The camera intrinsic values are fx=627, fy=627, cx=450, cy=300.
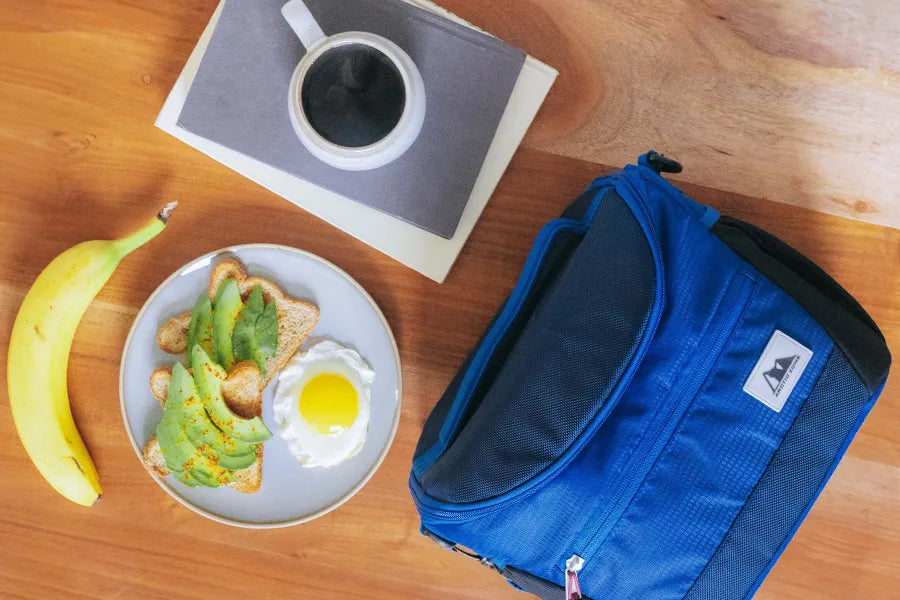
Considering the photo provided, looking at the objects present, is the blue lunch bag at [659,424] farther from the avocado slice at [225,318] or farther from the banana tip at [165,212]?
the banana tip at [165,212]

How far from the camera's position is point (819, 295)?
0.61 meters

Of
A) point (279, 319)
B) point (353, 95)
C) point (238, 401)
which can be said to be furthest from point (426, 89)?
point (238, 401)

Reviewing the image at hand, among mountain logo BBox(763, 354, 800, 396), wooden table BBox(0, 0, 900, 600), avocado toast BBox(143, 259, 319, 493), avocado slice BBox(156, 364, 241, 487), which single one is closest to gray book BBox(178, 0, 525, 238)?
wooden table BBox(0, 0, 900, 600)

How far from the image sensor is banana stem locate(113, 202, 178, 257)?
0.69 m

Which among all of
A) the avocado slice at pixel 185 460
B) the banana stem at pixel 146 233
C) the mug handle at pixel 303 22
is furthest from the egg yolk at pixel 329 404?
the mug handle at pixel 303 22

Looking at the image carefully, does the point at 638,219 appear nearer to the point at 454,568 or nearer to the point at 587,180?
the point at 587,180

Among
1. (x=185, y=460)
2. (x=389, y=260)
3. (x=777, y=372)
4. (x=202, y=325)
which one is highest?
(x=777, y=372)

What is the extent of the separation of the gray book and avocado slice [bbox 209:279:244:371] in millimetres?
151

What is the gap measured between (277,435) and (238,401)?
60mm

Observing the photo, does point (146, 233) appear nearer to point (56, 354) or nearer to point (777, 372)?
point (56, 354)

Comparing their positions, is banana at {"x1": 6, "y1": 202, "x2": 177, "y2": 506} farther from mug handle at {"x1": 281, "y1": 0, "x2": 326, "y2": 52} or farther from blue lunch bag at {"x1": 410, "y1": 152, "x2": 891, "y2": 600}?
blue lunch bag at {"x1": 410, "y1": 152, "x2": 891, "y2": 600}

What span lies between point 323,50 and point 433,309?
0.99 feet

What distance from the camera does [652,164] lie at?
65 cm

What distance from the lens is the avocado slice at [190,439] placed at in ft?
2.23
